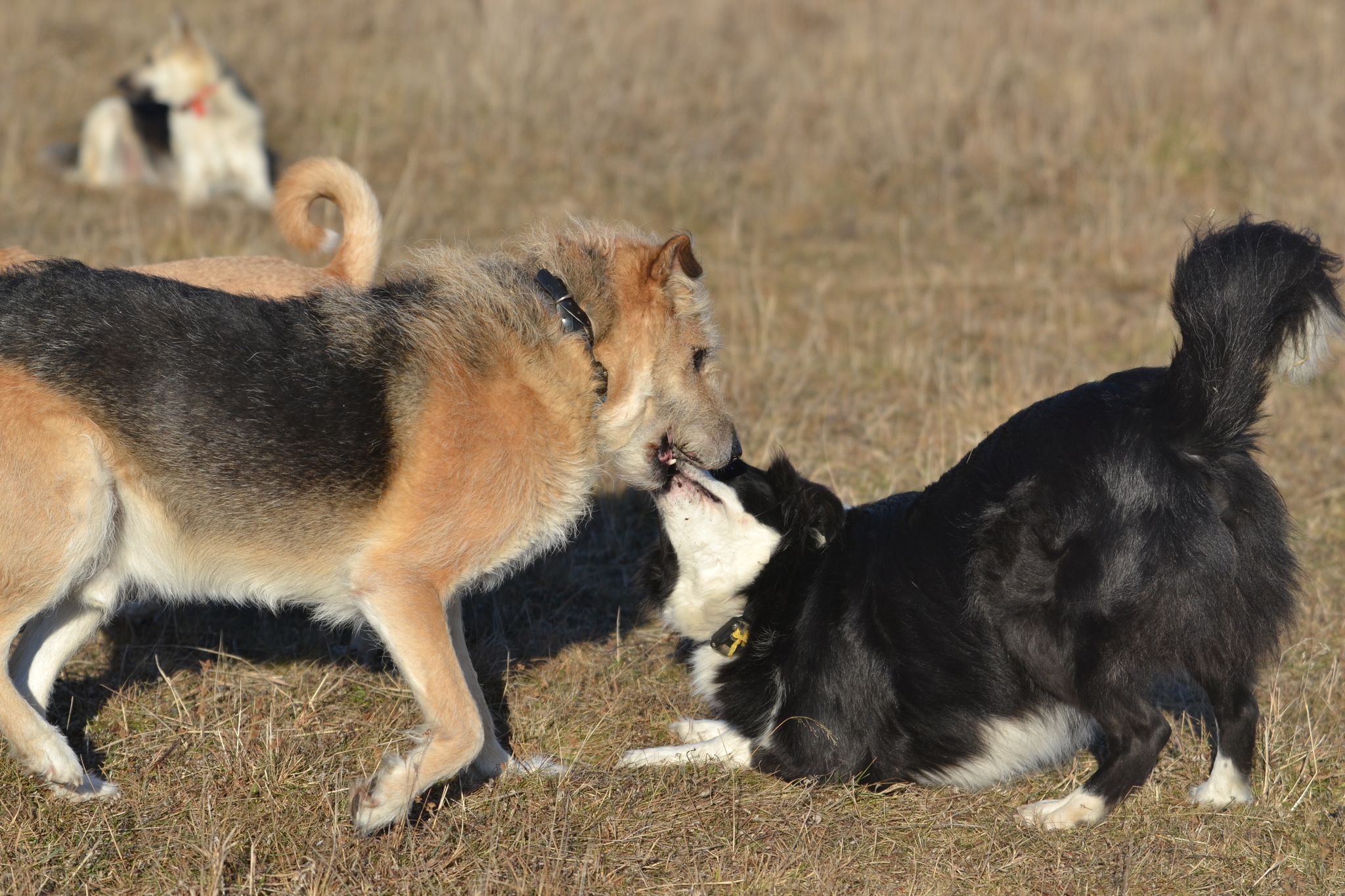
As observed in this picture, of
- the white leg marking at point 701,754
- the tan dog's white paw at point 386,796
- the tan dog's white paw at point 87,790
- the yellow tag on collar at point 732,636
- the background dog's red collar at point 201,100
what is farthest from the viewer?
the background dog's red collar at point 201,100

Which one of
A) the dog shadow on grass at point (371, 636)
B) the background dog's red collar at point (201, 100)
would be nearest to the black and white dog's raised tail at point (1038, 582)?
the dog shadow on grass at point (371, 636)

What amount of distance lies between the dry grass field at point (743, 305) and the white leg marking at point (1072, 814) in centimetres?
6

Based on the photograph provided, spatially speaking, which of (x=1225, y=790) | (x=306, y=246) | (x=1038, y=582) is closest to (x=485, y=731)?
(x=1038, y=582)

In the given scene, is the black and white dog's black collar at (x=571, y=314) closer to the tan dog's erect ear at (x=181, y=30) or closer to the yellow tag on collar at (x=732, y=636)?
the yellow tag on collar at (x=732, y=636)

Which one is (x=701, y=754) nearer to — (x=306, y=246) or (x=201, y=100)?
(x=306, y=246)

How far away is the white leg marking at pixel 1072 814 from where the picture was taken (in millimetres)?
3461

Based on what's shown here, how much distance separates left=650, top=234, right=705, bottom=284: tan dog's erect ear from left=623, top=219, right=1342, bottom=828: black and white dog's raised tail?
70 cm

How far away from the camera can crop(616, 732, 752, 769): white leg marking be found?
12.2 ft

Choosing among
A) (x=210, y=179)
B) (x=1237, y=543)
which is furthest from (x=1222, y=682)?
(x=210, y=179)

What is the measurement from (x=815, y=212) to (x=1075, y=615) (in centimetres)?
630

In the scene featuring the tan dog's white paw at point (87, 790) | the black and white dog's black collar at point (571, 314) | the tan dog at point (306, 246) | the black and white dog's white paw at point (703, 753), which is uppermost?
the black and white dog's black collar at point (571, 314)

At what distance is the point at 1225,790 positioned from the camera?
361 cm

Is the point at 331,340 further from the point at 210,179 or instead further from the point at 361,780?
the point at 210,179

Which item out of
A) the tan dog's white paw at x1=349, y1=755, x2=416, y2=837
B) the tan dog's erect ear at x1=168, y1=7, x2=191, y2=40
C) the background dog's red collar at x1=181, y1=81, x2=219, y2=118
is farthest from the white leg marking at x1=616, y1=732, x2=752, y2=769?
the tan dog's erect ear at x1=168, y1=7, x2=191, y2=40
